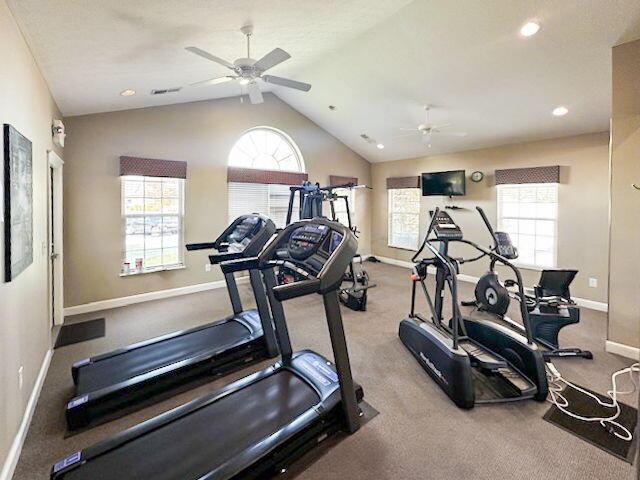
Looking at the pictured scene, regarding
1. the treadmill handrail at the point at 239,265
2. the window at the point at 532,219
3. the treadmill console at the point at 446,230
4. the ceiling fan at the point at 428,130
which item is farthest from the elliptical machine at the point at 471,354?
the window at the point at 532,219

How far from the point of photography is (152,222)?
5270 millimetres

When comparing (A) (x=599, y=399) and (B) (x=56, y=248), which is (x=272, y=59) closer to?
(B) (x=56, y=248)

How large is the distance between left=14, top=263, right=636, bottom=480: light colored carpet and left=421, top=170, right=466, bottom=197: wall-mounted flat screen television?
3378 mm

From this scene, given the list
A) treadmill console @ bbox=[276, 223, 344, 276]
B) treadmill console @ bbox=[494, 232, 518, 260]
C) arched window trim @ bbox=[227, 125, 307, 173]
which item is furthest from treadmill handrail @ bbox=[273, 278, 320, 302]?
arched window trim @ bbox=[227, 125, 307, 173]

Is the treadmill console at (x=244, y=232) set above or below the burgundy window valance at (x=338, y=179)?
below

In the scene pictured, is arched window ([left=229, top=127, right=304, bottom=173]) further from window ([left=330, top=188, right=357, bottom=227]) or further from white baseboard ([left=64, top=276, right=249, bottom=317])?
white baseboard ([left=64, top=276, right=249, bottom=317])

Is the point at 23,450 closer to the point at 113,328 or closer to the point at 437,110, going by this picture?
the point at 113,328

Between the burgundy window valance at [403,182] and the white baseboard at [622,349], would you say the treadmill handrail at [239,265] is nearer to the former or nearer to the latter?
the white baseboard at [622,349]

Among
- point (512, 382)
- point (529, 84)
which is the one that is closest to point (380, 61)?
point (529, 84)

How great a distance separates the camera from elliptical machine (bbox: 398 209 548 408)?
8.16ft

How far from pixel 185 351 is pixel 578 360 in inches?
151

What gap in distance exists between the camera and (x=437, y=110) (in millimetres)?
5242

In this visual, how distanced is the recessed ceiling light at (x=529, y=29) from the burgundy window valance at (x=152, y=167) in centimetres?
491

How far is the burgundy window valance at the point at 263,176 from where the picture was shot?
6023 millimetres
